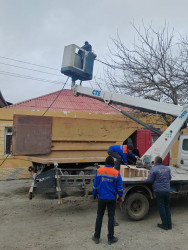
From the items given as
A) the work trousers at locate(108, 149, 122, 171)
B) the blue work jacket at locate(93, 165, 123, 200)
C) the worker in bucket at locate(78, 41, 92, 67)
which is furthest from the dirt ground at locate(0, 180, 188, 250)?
the worker in bucket at locate(78, 41, 92, 67)

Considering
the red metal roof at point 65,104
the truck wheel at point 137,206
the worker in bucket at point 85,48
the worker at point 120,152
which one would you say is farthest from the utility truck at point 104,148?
the red metal roof at point 65,104

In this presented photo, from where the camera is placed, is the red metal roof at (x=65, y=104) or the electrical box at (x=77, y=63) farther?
the red metal roof at (x=65, y=104)

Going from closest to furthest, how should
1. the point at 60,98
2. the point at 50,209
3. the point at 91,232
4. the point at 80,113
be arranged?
1. the point at 91,232
2. the point at 50,209
3. the point at 80,113
4. the point at 60,98

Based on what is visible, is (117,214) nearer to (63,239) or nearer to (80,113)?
(63,239)

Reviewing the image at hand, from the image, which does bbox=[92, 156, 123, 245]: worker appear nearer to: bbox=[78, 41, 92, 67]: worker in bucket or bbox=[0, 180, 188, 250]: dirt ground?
bbox=[0, 180, 188, 250]: dirt ground

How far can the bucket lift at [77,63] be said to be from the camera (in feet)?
21.5

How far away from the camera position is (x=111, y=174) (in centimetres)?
412

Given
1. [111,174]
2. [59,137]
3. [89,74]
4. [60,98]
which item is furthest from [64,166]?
[60,98]

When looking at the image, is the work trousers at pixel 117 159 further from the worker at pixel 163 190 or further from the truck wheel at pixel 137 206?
the worker at pixel 163 190

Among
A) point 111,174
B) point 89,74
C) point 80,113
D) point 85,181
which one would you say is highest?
point 89,74

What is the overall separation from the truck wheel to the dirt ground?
6.2 inches

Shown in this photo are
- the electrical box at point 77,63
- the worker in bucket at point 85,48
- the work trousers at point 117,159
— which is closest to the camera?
the work trousers at point 117,159

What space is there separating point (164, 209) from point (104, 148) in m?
3.80

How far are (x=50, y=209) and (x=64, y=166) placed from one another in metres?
1.77
